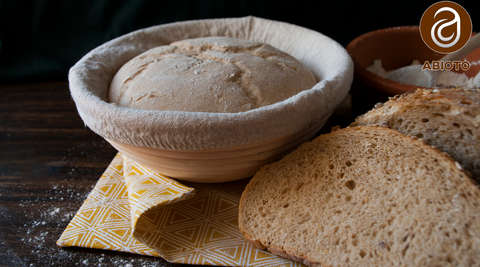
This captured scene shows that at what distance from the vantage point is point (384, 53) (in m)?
1.81

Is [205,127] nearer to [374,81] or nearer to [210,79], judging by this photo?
[210,79]

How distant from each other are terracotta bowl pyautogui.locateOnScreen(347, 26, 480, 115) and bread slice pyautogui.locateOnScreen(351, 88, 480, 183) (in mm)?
373

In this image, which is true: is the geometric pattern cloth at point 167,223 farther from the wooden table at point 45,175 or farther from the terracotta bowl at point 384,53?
the terracotta bowl at point 384,53

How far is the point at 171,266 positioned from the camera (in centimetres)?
107

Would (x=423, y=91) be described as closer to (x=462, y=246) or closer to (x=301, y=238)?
(x=462, y=246)

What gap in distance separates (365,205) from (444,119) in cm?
36

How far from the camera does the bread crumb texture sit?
3.73ft

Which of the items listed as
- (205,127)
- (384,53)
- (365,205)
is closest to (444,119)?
(365,205)

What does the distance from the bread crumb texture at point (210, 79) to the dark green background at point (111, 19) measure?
100cm

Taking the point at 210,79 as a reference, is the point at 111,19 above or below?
below

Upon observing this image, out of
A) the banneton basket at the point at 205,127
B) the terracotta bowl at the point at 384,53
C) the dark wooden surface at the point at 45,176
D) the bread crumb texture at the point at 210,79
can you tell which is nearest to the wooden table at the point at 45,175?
the dark wooden surface at the point at 45,176

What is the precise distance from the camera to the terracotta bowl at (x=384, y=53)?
152 cm

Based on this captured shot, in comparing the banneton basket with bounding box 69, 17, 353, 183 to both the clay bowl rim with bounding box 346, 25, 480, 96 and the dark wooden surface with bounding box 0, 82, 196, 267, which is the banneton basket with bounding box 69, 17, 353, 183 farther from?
the dark wooden surface with bounding box 0, 82, 196, 267

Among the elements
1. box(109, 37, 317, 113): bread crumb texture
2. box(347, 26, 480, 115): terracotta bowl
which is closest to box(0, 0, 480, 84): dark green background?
box(347, 26, 480, 115): terracotta bowl
